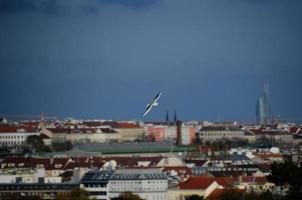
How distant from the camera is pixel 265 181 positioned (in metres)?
48.9

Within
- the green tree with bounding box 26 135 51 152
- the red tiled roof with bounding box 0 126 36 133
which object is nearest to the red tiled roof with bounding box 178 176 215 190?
the green tree with bounding box 26 135 51 152

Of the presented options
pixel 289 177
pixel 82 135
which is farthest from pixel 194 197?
pixel 82 135

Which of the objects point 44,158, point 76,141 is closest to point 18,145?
point 76,141

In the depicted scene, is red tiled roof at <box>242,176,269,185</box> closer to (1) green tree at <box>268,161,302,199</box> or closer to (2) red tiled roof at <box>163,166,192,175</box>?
(2) red tiled roof at <box>163,166,192,175</box>

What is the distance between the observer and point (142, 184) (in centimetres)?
4753

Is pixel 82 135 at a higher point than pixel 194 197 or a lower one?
higher

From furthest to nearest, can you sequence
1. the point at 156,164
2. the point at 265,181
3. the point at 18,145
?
1. the point at 18,145
2. the point at 156,164
3. the point at 265,181

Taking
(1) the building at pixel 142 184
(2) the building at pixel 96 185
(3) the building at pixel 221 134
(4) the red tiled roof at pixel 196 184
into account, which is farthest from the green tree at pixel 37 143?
(4) the red tiled roof at pixel 196 184

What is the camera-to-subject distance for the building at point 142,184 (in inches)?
1843

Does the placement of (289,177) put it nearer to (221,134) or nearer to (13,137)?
(13,137)

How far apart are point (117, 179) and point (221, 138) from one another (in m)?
51.3

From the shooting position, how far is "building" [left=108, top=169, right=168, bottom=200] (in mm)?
46812

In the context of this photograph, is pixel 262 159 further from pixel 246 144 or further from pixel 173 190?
pixel 246 144

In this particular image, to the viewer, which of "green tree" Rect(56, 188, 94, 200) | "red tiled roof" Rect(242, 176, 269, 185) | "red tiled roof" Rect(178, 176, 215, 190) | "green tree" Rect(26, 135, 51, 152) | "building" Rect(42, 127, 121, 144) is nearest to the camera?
"green tree" Rect(56, 188, 94, 200)
